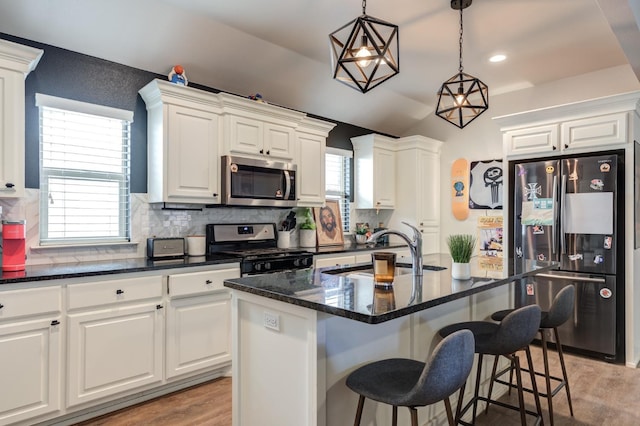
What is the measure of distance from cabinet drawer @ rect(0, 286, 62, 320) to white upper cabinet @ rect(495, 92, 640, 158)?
416 centimetres

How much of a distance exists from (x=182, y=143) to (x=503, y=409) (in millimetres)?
3128

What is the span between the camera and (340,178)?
204 inches

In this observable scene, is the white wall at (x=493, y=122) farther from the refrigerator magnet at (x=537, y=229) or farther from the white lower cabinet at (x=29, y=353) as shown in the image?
the white lower cabinet at (x=29, y=353)

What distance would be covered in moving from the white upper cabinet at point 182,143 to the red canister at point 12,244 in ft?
3.13

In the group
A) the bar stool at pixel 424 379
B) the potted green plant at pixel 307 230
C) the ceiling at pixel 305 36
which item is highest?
the ceiling at pixel 305 36

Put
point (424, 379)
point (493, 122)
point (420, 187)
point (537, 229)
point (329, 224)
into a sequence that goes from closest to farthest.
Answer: point (424, 379) < point (537, 229) < point (329, 224) < point (493, 122) < point (420, 187)

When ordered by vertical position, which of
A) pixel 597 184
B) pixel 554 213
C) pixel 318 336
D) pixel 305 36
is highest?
pixel 305 36

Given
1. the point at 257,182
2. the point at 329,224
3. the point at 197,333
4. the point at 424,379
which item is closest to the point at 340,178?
the point at 329,224

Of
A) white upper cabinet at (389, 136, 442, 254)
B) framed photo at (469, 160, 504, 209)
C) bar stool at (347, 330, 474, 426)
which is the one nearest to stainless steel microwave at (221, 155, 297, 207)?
white upper cabinet at (389, 136, 442, 254)

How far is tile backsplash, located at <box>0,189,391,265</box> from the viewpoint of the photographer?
9.17 feet

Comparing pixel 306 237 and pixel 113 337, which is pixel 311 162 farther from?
pixel 113 337

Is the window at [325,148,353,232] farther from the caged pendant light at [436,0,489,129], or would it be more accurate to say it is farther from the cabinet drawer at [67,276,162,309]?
the cabinet drawer at [67,276,162,309]

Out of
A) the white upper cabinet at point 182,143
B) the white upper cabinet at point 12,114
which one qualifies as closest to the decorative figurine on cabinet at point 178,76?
the white upper cabinet at point 182,143

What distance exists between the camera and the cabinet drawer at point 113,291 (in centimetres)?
246
